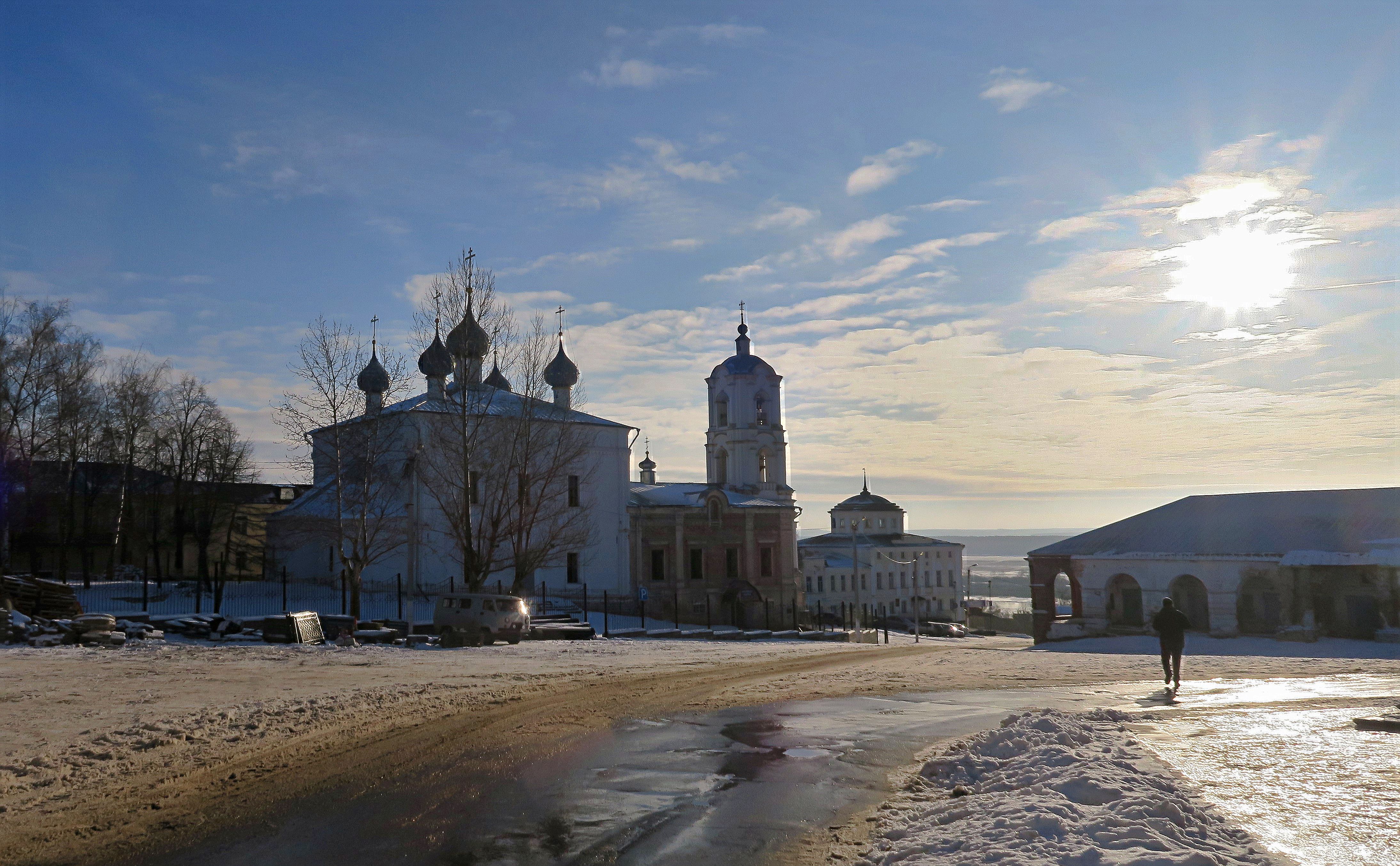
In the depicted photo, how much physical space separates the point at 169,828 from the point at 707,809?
416cm

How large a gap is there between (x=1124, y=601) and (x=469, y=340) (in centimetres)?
2524

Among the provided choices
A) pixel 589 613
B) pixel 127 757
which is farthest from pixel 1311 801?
pixel 589 613

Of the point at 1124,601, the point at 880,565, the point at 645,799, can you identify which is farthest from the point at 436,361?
the point at 880,565

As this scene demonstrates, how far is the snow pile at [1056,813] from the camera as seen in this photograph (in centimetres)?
634

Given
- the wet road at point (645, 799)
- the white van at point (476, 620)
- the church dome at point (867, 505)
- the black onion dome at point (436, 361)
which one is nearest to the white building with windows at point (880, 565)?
the church dome at point (867, 505)

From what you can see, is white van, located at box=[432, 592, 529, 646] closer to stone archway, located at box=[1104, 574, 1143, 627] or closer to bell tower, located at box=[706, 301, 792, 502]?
stone archway, located at box=[1104, 574, 1143, 627]

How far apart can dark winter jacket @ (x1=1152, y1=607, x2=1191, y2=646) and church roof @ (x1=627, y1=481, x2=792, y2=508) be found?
35.8 metres

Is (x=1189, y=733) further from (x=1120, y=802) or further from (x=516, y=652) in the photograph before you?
(x=516, y=652)

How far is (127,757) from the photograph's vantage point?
32.6 feet

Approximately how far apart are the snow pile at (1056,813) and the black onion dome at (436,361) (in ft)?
97.2

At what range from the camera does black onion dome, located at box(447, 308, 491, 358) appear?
32.5 meters

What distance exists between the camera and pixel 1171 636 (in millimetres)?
15906

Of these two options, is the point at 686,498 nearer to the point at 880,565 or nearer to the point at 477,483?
the point at 477,483

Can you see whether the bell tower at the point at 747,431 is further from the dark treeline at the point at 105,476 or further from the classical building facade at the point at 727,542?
the dark treeline at the point at 105,476
